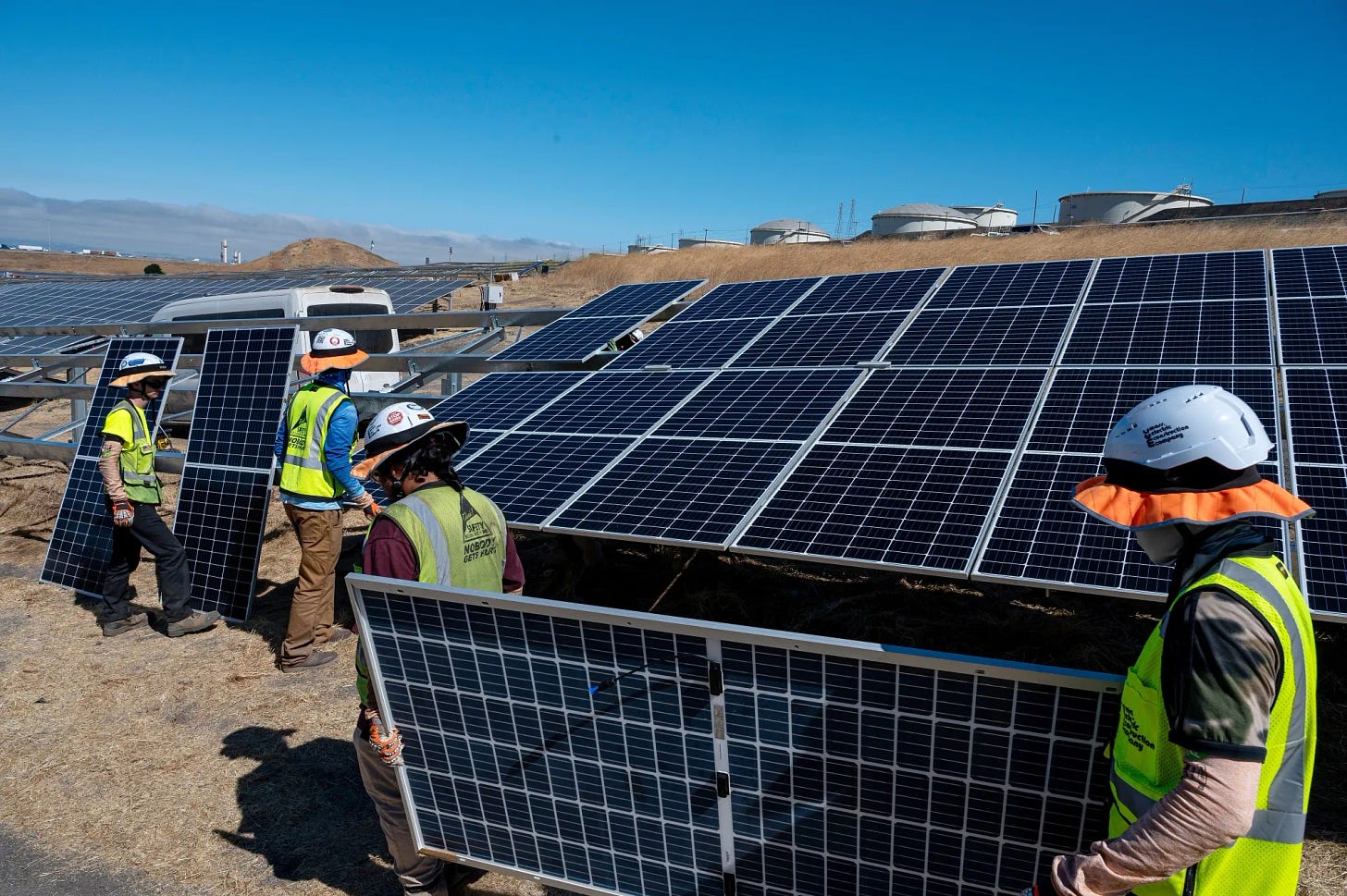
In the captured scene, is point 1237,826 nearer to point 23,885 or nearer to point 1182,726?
point 1182,726

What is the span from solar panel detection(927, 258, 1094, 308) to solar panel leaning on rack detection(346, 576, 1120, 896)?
6.26 meters

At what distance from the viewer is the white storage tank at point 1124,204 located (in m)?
39.6

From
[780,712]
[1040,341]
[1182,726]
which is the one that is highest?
[1040,341]

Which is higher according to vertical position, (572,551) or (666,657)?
(666,657)

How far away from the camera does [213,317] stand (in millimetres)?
17641

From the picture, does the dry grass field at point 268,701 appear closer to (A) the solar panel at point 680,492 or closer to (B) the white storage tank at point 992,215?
(A) the solar panel at point 680,492

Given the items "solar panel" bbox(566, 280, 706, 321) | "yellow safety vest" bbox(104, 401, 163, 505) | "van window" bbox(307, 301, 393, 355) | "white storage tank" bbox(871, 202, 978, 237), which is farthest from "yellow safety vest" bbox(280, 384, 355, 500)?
"white storage tank" bbox(871, 202, 978, 237)

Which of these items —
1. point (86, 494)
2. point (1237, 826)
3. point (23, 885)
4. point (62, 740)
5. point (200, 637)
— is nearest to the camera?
point (1237, 826)

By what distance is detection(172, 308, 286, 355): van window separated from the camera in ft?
53.3

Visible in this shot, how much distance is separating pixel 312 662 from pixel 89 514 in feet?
12.8

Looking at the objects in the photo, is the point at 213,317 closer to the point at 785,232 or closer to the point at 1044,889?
the point at 1044,889

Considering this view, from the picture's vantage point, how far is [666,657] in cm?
345

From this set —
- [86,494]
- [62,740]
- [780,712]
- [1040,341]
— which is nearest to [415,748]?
[780,712]

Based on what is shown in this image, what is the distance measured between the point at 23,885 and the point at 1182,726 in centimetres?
598
